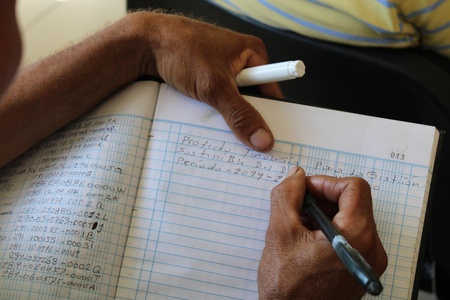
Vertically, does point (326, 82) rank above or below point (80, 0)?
below

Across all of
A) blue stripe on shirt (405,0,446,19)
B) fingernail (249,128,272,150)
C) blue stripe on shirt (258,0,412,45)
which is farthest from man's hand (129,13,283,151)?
blue stripe on shirt (405,0,446,19)

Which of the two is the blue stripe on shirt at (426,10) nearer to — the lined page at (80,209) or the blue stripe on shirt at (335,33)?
the blue stripe on shirt at (335,33)

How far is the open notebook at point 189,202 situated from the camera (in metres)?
0.71

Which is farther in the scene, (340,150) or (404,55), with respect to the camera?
(404,55)

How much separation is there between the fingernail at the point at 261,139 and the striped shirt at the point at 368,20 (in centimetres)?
25

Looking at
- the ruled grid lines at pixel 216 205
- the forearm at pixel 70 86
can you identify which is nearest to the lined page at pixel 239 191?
the ruled grid lines at pixel 216 205

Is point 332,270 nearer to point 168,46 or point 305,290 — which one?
point 305,290

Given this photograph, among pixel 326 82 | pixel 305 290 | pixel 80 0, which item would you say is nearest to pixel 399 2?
pixel 326 82

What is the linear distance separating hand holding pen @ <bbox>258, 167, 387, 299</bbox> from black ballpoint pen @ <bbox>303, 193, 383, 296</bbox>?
15mm

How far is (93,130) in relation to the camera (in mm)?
785

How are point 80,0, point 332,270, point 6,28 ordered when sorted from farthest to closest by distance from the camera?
point 80,0 < point 332,270 < point 6,28

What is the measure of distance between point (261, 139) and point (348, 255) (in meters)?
0.21

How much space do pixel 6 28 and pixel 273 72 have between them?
352mm

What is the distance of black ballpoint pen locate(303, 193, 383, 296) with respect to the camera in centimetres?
53
